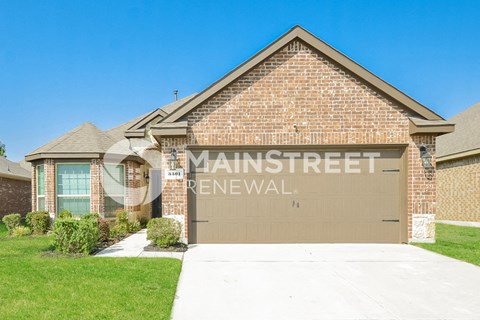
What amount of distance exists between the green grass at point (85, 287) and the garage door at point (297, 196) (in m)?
2.34

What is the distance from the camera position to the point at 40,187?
40.4 feet

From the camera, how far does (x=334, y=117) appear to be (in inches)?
340

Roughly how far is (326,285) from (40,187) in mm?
11920

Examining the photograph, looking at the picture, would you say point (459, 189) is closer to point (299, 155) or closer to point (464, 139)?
point (464, 139)

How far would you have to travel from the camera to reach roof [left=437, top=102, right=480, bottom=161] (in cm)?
1580

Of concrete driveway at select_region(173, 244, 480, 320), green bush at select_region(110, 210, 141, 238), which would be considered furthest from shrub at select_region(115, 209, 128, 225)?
concrete driveway at select_region(173, 244, 480, 320)

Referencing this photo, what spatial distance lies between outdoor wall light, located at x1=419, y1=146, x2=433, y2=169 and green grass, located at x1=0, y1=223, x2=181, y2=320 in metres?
7.09

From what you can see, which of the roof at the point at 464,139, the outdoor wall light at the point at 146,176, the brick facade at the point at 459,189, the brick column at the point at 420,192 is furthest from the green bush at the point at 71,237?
the brick facade at the point at 459,189

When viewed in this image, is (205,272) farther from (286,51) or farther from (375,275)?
(286,51)

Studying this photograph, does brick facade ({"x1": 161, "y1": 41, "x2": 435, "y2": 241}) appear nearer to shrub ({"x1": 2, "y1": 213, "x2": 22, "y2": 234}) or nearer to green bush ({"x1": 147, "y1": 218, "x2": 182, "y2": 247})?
green bush ({"x1": 147, "y1": 218, "x2": 182, "y2": 247})

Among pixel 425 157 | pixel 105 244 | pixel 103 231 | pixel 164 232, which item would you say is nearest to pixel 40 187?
pixel 103 231

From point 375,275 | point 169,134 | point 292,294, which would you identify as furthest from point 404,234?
point 169,134

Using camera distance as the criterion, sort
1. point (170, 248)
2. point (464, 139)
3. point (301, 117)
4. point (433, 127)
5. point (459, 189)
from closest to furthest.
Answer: point (170, 248)
point (433, 127)
point (301, 117)
point (459, 189)
point (464, 139)

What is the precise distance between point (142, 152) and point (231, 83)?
6930 millimetres
